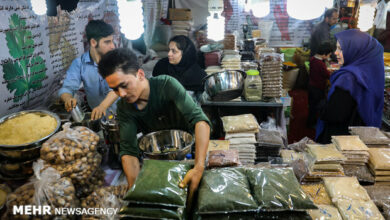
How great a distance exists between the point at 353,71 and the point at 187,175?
95.6 inches

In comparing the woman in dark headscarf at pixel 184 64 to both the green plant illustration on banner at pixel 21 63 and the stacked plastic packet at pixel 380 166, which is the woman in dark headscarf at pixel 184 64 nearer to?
the green plant illustration on banner at pixel 21 63

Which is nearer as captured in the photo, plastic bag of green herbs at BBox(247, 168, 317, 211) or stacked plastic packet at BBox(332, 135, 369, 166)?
plastic bag of green herbs at BBox(247, 168, 317, 211)

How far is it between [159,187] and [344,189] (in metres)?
1.25

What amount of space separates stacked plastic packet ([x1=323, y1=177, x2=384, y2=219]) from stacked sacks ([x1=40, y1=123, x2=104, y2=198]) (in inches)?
59.1

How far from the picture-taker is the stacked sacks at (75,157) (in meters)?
1.36

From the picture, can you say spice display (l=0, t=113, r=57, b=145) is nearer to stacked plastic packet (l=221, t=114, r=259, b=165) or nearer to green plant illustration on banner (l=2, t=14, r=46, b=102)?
green plant illustration on banner (l=2, t=14, r=46, b=102)

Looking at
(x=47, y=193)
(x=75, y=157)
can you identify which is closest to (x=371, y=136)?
(x=75, y=157)

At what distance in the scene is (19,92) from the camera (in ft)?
7.62

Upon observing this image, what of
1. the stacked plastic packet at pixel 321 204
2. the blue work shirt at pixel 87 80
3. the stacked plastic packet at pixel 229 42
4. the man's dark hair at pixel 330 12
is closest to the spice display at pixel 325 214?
the stacked plastic packet at pixel 321 204

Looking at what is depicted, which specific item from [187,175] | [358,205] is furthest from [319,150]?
[187,175]

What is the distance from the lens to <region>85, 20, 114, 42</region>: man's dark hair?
108 inches

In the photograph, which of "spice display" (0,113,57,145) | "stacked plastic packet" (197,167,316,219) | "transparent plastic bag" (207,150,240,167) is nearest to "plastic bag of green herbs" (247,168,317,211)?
"stacked plastic packet" (197,167,316,219)

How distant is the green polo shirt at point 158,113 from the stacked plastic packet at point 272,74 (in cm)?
185

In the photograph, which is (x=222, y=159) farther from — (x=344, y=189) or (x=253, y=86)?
(x=253, y=86)
